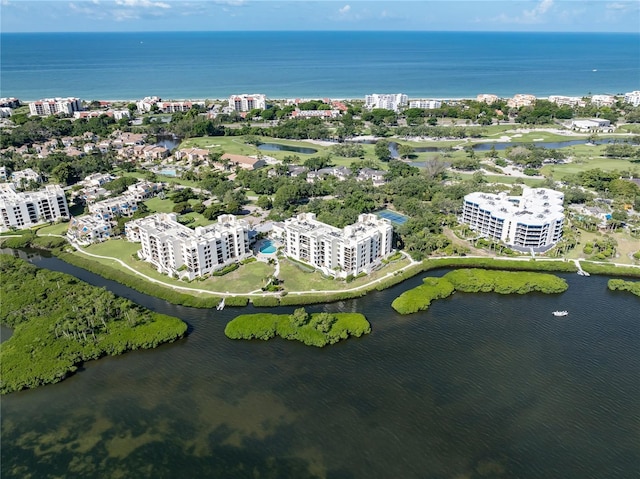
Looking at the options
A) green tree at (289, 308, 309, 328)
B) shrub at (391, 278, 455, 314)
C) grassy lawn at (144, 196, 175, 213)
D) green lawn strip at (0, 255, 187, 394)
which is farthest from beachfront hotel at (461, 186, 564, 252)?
grassy lawn at (144, 196, 175, 213)

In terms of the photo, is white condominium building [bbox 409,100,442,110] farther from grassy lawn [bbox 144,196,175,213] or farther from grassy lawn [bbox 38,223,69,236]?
grassy lawn [bbox 38,223,69,236]

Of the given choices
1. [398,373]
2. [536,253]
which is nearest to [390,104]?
[536,253]

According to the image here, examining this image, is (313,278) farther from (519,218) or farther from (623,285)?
(623,285)

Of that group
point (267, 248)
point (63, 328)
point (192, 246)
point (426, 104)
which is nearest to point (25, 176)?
point (192, 246)

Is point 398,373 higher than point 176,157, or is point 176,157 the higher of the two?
point 176,157

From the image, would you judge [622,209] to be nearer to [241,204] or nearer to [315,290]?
[315,290]

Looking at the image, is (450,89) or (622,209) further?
(450,89)

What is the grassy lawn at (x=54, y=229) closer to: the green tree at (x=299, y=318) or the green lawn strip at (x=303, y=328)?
the green lawn strip at (x=303, y=328)
